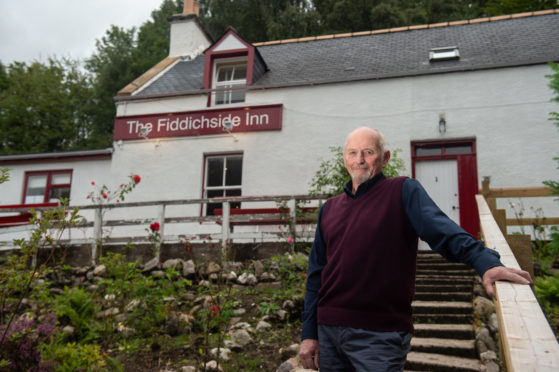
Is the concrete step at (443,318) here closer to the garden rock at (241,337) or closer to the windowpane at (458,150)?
the garden rock at (241,337)

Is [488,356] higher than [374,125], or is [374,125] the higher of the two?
[374,125]

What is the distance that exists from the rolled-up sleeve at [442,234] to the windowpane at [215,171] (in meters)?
10.4

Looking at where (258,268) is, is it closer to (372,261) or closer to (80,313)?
(80,313)

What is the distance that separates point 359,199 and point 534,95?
977 cm

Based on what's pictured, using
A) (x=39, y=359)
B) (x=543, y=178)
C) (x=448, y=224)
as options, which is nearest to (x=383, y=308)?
(x=448, y=224)

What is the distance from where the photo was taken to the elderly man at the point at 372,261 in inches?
76.7

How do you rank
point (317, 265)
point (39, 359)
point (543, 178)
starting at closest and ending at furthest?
1. point (317, 265)
2. point (39, 359)
3. point (543, 178)

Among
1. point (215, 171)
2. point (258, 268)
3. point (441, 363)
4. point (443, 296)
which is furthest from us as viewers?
point (215, 171)

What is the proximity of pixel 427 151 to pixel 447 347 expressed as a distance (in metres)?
6.78

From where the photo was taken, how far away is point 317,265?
250 centimetres

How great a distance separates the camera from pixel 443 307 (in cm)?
570

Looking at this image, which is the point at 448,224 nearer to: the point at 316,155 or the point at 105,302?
the point at 105,302

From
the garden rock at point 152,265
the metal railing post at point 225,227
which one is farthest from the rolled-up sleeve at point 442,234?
the garden rock at point 152,265

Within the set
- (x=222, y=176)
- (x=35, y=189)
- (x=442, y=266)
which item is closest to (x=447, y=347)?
(x=442, y=266)
